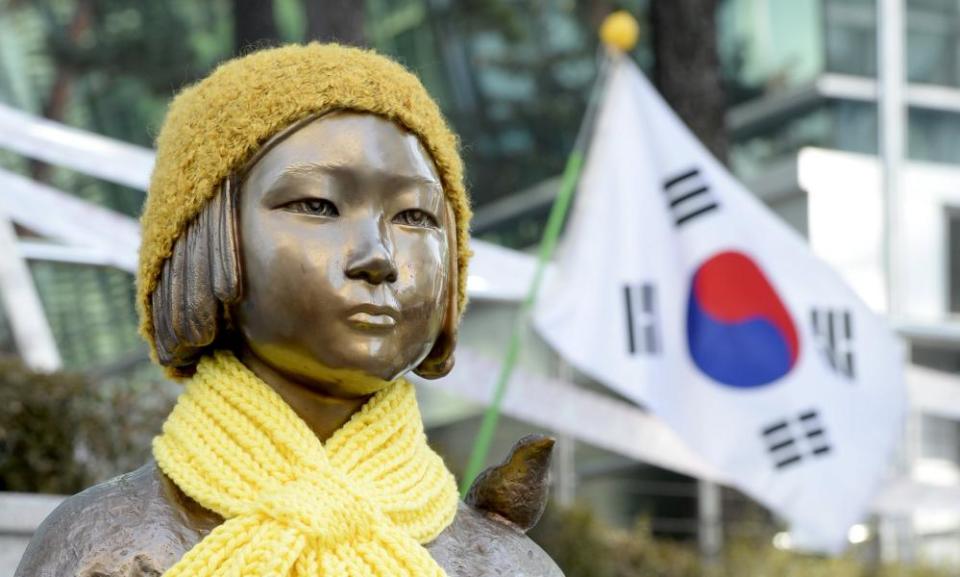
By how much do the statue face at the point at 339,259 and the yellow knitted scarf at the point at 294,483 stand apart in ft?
0.27

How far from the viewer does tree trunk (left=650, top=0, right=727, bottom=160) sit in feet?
37.6

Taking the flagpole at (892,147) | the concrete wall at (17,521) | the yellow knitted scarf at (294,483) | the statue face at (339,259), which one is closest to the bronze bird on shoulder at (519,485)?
the yellow knitted scarf at (294,483)

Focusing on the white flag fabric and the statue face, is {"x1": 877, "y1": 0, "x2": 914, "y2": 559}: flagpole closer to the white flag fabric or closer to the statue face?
the white flag fabric

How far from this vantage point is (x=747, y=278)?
7.96 m

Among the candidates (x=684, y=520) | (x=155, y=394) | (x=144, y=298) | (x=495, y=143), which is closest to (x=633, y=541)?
(x=684, y=520)

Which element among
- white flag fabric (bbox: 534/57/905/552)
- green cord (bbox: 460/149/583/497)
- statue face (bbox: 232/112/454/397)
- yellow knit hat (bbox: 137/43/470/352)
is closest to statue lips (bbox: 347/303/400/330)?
statue face (bbox: 232/112/454/397)

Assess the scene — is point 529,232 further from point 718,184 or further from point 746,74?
point 718,184

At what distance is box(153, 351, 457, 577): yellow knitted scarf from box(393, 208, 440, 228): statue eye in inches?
10.9

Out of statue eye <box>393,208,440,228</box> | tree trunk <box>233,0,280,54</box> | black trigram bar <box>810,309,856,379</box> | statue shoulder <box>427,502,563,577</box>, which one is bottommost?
black trigram bar <box>810,309,856,379</box>

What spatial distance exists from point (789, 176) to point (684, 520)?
2.93 meters

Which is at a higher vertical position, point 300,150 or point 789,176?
point 300,150

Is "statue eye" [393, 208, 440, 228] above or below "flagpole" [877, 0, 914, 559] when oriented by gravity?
above

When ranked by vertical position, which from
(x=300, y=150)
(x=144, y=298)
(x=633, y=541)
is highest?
(x=300, y=150)

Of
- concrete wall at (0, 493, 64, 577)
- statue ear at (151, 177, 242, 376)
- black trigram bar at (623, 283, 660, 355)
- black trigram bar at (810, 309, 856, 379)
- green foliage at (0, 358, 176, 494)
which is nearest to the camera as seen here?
statue ear at (151, 177, 242, 376)
